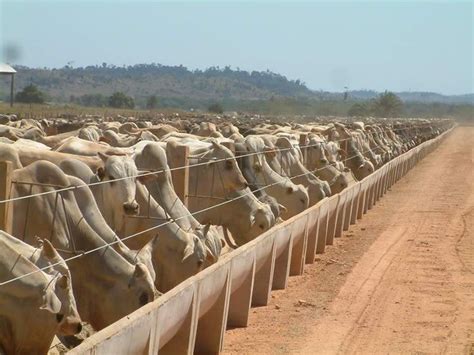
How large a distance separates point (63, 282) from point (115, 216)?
12.0 feet

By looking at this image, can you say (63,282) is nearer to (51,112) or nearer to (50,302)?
(50,302)

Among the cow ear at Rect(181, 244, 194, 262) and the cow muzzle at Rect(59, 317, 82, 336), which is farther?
the cow ear at Rect(181, 244, 194, 262)

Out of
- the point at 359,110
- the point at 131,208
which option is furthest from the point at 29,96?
the point at 131,208

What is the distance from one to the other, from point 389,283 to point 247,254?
3727 mm

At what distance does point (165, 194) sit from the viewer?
11.8 metres

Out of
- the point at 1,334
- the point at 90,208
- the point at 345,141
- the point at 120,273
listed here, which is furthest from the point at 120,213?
the point at 345,141

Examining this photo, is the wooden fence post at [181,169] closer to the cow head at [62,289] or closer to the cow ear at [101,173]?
the cow ear at [101,173]

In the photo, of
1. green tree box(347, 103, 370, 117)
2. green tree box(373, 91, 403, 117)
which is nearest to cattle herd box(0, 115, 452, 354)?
green tree box(347, 103, 370, 117)

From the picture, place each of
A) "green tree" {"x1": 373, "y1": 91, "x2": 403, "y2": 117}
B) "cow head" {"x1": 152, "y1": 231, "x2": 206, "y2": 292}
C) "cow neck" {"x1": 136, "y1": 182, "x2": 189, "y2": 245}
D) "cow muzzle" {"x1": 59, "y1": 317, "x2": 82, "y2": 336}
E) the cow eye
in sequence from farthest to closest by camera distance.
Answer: "green tree" {"x1": 373, "y1": 91, "x2": 403, "y2": 117}, "cow neck" {"x1": 136, "y1": 182, "x2": 189, "y2": 245}, "cow head" {"x1": 152, "y1": 231, "x2": 206, "y2": 292}, the cow eye, "cow muzzle" {"x1": 59, "y1": 317, "x2": 82, "y2": 336}

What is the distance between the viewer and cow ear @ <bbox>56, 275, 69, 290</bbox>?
7.14 metres

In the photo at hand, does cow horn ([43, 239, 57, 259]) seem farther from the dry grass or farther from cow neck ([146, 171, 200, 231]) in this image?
the dry grass

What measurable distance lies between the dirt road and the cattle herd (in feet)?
3.80

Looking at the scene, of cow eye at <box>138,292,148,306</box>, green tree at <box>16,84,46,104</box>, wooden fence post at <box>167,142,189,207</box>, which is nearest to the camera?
cow eye at <box>138,292,148,306</box>

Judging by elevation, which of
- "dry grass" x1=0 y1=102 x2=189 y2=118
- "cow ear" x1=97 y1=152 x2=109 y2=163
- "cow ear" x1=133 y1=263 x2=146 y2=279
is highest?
"cow ear" x1=97 y1=152 x2=109 y2=163
